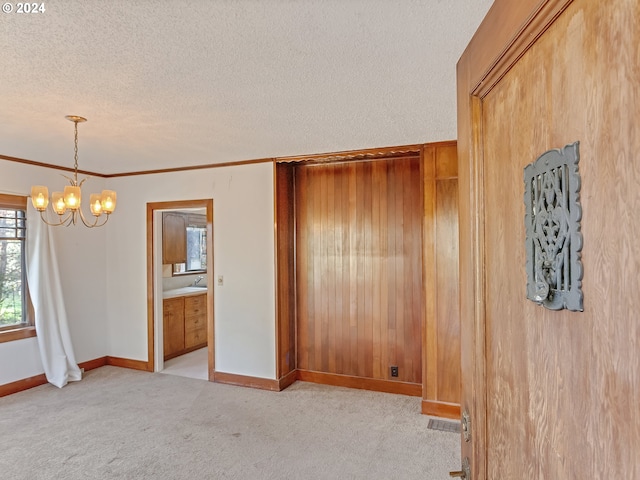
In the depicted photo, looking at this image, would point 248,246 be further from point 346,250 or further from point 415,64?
point 415,64

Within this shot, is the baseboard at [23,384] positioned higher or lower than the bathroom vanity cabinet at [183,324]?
lower

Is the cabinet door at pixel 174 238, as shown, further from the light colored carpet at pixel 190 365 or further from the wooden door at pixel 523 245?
the wooden door at pixel 523 245

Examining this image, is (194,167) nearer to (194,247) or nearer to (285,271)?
(285,271)

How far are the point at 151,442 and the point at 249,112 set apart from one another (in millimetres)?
2615

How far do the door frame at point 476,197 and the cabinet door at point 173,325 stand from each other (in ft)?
15.9

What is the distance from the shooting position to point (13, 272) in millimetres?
4152

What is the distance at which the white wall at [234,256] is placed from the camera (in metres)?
4.15

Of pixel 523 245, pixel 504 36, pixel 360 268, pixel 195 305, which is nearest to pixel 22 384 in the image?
pixel 195 305

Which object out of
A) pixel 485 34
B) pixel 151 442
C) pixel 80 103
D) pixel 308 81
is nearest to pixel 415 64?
pixel 308 81

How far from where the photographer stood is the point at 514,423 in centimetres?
80

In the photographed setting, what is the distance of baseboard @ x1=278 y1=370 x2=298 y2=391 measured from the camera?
13.3ft

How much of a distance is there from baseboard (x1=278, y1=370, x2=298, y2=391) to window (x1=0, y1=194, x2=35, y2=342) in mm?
Result: 2731

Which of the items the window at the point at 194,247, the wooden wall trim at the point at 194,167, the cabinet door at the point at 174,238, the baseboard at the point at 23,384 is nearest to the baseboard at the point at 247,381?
the baseboard at the point at 23,384

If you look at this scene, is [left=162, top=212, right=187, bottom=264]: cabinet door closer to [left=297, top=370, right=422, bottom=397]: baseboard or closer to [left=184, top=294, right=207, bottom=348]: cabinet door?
[left=184, top=294, right=207, bottom=348]: cabinet door
